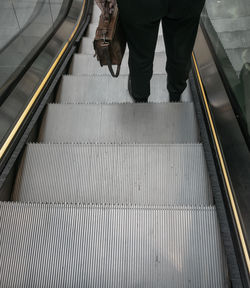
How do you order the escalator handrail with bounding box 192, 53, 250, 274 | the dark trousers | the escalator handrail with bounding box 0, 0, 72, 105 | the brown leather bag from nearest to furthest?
the escalator handrail with bounding box 192, 53, 250, 274 < the dark trousers < the brown leather bag < the escalator handrail with bounding box 0, 0, 72, 105

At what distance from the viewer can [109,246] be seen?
64.9 inches

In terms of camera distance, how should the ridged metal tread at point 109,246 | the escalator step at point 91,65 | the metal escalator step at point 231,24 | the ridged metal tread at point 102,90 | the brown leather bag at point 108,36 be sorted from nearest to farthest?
the ridged metal tread at point 109,246 → the brown leather bag at point 108,36 → the metal escalator step at point 231,24 → the ridged metal tread at point 102,90 → the escalator step at point 91,65

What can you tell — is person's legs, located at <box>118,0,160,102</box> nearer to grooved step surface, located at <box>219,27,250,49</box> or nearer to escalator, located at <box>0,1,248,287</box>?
escalator, located at <box>0,1,248,287</box>

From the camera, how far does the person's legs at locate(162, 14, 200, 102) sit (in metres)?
2.03

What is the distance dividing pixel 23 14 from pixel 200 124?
201cm

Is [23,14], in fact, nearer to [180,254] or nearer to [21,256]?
[21,256]

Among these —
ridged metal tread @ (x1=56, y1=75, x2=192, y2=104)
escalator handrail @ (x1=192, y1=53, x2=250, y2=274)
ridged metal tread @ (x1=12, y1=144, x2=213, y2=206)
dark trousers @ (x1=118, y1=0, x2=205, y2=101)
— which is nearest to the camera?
escalator handrail @ (x1=192, y1=53, x2=250, y2=274)

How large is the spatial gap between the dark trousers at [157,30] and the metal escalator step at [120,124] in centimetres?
23

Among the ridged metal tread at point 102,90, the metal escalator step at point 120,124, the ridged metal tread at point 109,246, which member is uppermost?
the ridged metal tread at point 109,246

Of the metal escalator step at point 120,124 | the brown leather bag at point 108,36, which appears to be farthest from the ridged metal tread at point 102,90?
the brown leather bag at point 108,36

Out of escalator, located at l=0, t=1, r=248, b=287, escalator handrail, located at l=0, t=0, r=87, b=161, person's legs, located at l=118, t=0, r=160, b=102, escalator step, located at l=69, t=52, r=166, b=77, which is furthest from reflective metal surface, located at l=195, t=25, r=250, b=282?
escalator handrail, located at l=0, t=0, r=87, b=161

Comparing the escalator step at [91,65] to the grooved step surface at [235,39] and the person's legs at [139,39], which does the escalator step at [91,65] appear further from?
the person's legs at [139,39]

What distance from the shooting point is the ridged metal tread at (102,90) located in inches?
124

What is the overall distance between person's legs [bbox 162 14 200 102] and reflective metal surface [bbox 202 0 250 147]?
36cm
